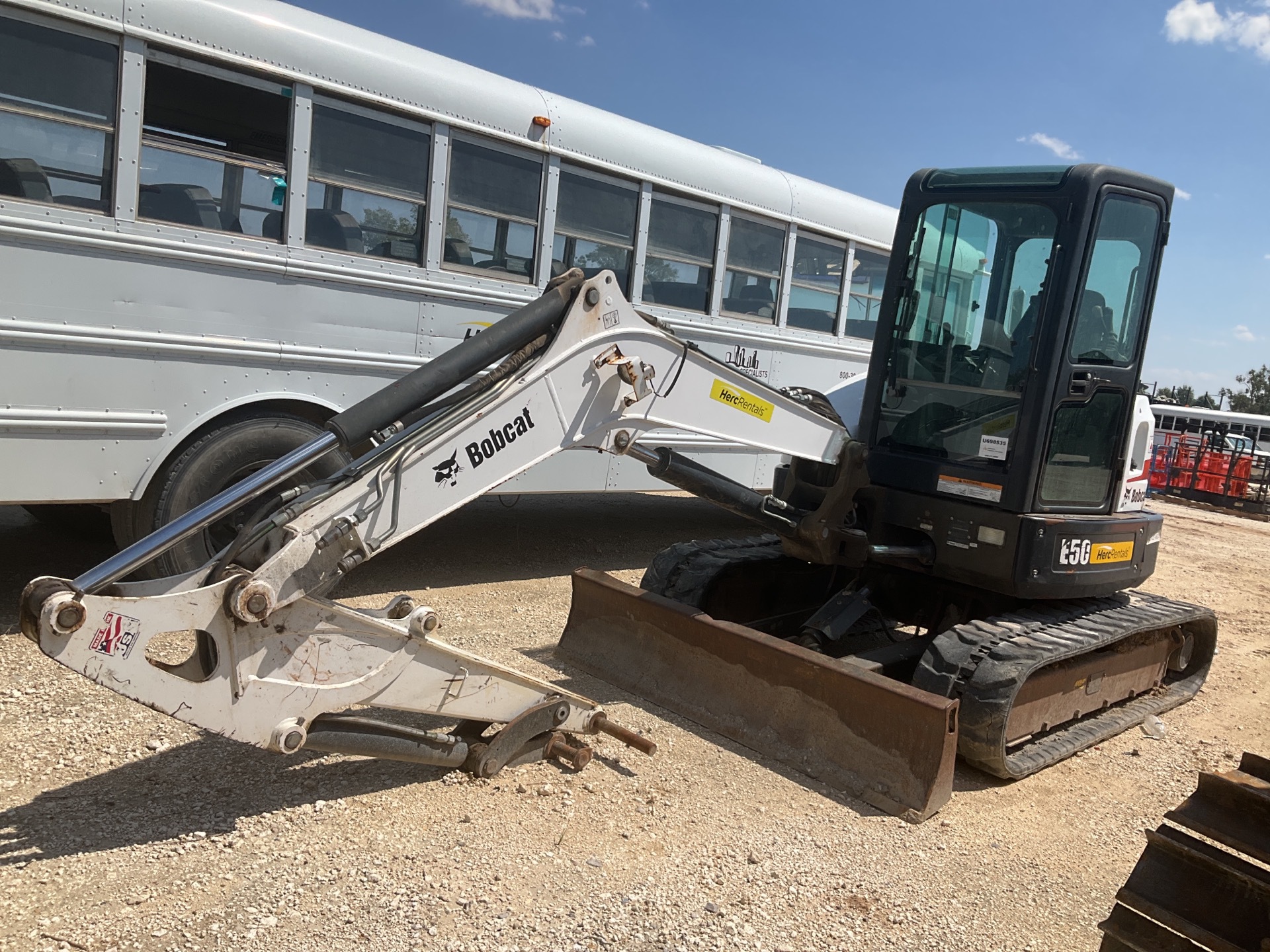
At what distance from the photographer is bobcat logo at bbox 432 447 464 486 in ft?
12.1

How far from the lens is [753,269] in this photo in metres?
8.38

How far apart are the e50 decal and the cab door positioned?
0.19m

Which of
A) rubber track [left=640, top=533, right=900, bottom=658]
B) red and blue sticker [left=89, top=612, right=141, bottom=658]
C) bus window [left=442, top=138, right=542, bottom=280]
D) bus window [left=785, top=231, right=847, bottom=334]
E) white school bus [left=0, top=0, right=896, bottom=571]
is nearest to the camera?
red and blue sticker [left=89, top=612, right=141, bottom=658]

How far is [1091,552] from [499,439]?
10.8ft

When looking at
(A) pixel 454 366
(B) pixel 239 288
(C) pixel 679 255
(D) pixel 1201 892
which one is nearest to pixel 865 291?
(C) pixel 679 255

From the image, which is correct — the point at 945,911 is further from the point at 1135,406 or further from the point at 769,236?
the point at 769,236

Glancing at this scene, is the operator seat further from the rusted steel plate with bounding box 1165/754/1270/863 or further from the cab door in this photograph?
the rusted steel plate with bounding box 1165/754/1270/863

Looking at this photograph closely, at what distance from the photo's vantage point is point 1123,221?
5.05 m

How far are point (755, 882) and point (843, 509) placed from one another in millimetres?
2260

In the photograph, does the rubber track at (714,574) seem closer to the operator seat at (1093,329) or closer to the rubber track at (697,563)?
the rubber track at (697,563)

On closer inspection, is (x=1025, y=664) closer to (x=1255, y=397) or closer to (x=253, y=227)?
(x=253, y=227)

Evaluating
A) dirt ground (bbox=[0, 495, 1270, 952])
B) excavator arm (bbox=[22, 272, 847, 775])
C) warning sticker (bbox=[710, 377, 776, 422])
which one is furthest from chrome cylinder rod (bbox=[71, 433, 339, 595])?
warning sticker (bbox=[710, 377, 776, 422])

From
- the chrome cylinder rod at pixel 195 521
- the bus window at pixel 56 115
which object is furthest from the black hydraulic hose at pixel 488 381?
the bus window at pixel 56 115

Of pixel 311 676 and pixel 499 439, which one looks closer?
pixel 311 676
